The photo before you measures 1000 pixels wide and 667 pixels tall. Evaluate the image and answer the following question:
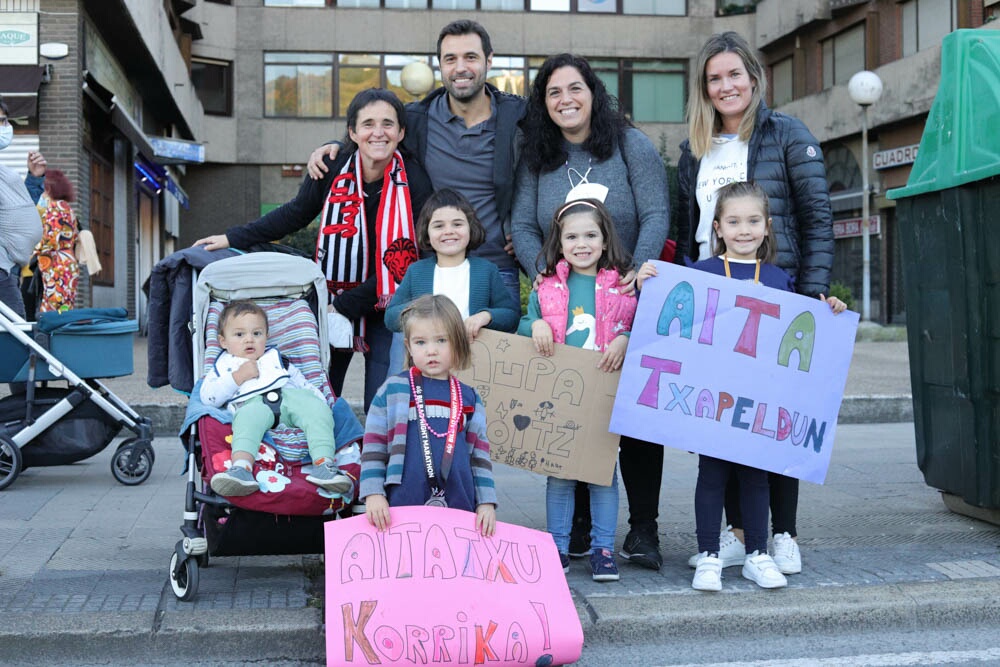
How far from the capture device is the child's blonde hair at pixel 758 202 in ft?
14.1

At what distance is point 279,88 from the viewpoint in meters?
33.5

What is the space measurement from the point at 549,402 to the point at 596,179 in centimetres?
104

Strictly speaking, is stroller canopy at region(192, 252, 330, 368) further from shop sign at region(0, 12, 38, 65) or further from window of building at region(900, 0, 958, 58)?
window of building at region(900, 0, 958, 58)

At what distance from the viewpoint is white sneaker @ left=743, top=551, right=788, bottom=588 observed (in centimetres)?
420

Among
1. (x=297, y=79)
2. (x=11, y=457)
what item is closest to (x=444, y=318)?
(x=11, y=457)

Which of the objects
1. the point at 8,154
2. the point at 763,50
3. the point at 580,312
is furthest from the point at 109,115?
the point at 763,50

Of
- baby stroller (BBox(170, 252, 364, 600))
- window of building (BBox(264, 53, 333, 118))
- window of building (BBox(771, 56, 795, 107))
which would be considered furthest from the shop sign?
window of building (BBox(771, 56, 795, 107))

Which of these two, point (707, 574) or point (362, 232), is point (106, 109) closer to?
point (362, 232)

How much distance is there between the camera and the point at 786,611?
157 inches

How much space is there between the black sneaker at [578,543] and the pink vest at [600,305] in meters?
0.91

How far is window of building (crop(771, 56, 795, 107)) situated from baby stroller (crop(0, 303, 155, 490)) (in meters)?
29.4

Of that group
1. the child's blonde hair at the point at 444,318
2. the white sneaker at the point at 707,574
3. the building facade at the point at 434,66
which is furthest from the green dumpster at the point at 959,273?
the building facade at the point at 434,66

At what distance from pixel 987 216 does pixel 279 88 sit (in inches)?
1221

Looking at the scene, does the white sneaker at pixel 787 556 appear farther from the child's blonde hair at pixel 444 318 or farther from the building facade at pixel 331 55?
the building facade at pixel 331 55
